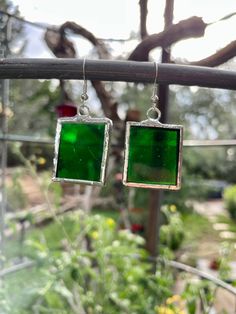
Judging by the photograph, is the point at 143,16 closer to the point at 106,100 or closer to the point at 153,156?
the point at 106,100

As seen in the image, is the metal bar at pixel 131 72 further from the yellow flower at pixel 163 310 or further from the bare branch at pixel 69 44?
the yellow flower at pixel 163 310

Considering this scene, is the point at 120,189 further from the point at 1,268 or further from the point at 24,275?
the point at 24,275

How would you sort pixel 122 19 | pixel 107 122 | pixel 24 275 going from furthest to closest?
1. pixel 24 275
2. pixel 122 19
3. pixel 107 122

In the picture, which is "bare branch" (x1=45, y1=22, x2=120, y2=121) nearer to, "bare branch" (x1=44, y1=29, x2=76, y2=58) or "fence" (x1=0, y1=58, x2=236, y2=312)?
"bare branch" (x1=44, y1=29, x2=76, y2=58)

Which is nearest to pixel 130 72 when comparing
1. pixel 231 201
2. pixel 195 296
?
pixel 195 296

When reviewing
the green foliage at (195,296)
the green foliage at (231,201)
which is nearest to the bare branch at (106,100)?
the green foliage at (195,296)

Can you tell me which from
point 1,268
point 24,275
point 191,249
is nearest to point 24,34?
point 1,268
